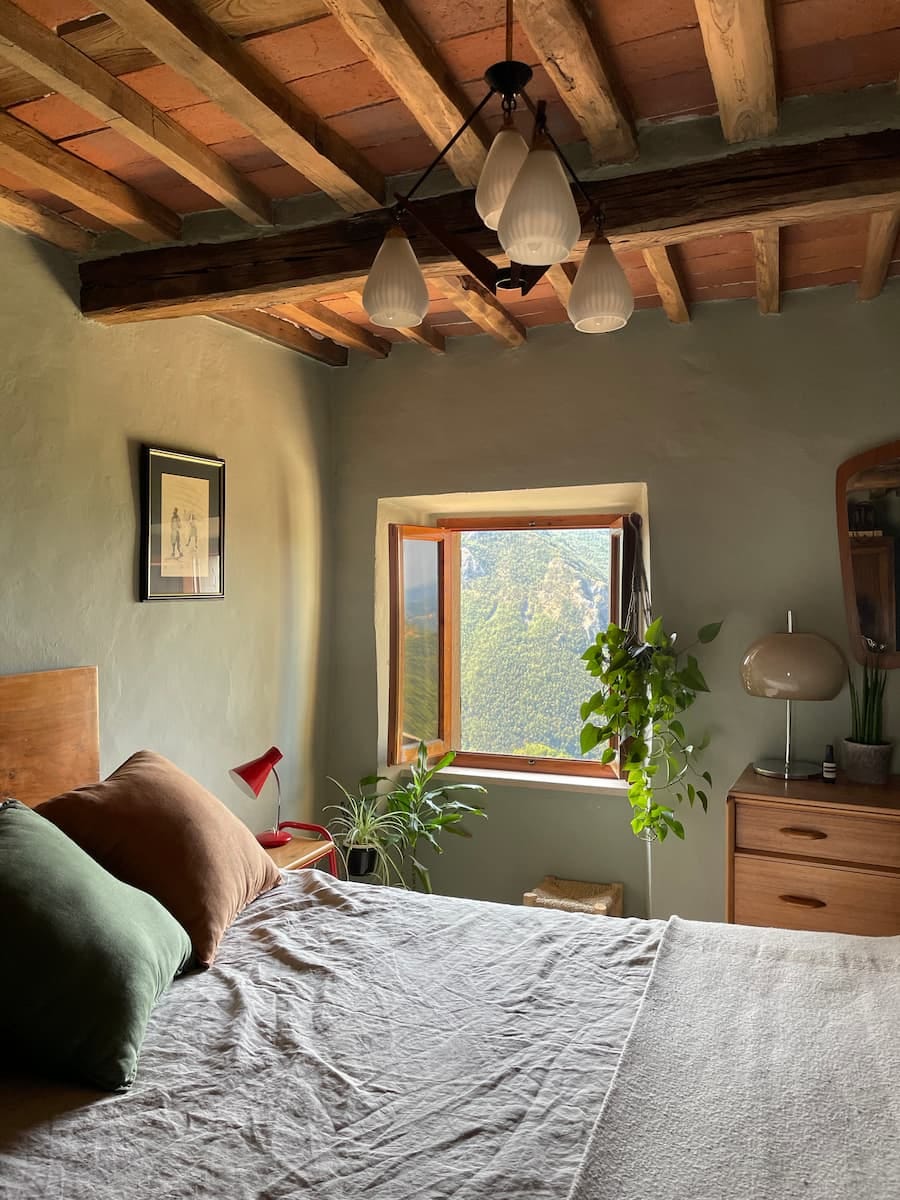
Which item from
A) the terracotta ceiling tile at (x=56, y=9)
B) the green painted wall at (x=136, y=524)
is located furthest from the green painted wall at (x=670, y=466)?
the terracotta ceiling tile at (x=56, y=9)

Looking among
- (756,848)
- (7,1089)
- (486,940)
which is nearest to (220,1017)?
(7,1089)

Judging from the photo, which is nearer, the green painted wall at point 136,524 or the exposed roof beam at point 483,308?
the green painted wall at point 136,524

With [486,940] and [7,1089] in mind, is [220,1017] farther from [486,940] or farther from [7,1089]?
[486,940]

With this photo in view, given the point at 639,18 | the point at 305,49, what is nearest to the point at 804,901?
the point at 639,18

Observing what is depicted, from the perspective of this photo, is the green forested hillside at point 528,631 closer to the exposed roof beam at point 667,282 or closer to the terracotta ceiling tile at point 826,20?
the exposed roof beam at point 667,282

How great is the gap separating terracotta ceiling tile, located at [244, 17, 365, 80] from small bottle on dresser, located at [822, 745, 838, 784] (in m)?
2.42

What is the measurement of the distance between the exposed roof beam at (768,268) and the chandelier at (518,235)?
82 cm

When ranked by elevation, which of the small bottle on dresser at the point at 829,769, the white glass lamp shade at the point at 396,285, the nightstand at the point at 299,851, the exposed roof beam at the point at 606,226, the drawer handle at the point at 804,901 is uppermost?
the exposed roof beam at the point at 606,226

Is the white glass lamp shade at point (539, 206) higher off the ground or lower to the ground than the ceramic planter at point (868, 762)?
higher

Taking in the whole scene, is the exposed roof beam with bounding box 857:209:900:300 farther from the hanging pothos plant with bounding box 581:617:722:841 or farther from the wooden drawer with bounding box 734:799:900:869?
the wooden drawer with bounding box 734:799:900:869

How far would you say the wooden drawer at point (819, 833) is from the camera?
2.57 m

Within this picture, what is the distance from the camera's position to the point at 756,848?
272cm

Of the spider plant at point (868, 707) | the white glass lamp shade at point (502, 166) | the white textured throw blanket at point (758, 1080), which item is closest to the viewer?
the white textured throw blanket at point (758, 1080)

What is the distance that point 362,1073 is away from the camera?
4.66ft
